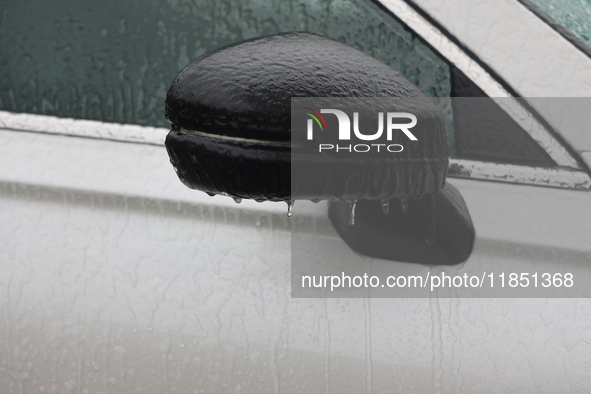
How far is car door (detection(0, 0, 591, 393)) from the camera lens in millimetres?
766

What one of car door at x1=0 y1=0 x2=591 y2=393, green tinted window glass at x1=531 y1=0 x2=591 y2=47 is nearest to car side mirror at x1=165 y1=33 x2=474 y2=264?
car door at x1=0 y1=0 x2=591 y2=393

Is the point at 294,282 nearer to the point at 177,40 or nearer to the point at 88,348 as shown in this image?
the point at 88,348

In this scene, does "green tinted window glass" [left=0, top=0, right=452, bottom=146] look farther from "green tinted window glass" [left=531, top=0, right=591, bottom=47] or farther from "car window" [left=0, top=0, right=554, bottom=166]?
"green tinted window glass" [left=531, top=0, right=591, bottom=47]

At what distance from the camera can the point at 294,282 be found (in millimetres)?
812

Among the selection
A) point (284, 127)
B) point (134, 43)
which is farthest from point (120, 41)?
point (284, 127)

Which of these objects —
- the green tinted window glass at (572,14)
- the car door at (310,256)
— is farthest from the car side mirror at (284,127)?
the green tinted window glass at (572,14)

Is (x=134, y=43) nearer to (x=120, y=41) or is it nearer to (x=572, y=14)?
(x=120, y=41)

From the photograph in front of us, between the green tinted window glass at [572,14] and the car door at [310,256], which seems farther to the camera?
the green tinted window glass at [572,14]

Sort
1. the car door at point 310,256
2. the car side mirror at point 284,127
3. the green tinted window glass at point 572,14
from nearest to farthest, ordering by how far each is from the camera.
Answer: the car side mirror at point 284,127, the car door at point 310,256, the green tinted window glass at point 572,14

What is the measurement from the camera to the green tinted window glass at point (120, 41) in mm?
949

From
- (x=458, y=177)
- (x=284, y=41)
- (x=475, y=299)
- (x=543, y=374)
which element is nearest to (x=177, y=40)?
(x=284, y=41)

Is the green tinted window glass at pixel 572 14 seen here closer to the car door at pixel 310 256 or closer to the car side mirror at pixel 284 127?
the car door at pixel 310 256

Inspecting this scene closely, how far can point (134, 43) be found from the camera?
38.3 inches

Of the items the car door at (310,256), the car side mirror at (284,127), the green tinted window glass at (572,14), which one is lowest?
the car door at (310,256)
